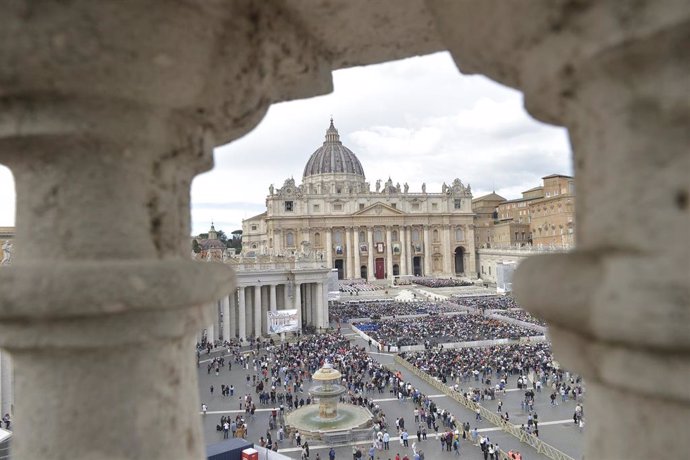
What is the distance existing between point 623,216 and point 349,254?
62993 mm

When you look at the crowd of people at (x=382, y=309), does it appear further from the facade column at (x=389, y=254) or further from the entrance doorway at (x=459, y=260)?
the entrance doorway at (x=459, y=260)

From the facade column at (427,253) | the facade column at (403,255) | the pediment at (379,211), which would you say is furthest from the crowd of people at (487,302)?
the pediment at (379,211)

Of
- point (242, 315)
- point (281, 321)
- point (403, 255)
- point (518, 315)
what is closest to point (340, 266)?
point (403, 255)

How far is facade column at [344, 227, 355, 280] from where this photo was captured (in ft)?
210

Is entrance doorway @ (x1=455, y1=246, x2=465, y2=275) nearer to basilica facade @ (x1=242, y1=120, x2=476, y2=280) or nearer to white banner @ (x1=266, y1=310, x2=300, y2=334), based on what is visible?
basilica facade @ (x1=242, y1=120, x2=476, y2=280)

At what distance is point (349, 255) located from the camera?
63969 millimetres

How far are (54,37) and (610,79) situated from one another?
1.43 metres

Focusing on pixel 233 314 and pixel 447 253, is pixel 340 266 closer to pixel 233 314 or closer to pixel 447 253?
pixel 447 253

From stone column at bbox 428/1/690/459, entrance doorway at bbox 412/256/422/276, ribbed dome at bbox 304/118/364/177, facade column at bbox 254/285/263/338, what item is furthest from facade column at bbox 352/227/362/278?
stone column at bbox 428/1/690/459

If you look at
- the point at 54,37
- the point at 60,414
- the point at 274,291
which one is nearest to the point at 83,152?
the point at 54,37

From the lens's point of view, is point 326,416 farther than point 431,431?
Yes

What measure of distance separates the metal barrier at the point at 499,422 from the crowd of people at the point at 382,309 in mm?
14362

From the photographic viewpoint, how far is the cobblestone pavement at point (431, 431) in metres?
12.4

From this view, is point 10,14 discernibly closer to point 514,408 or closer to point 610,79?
point 610,79
